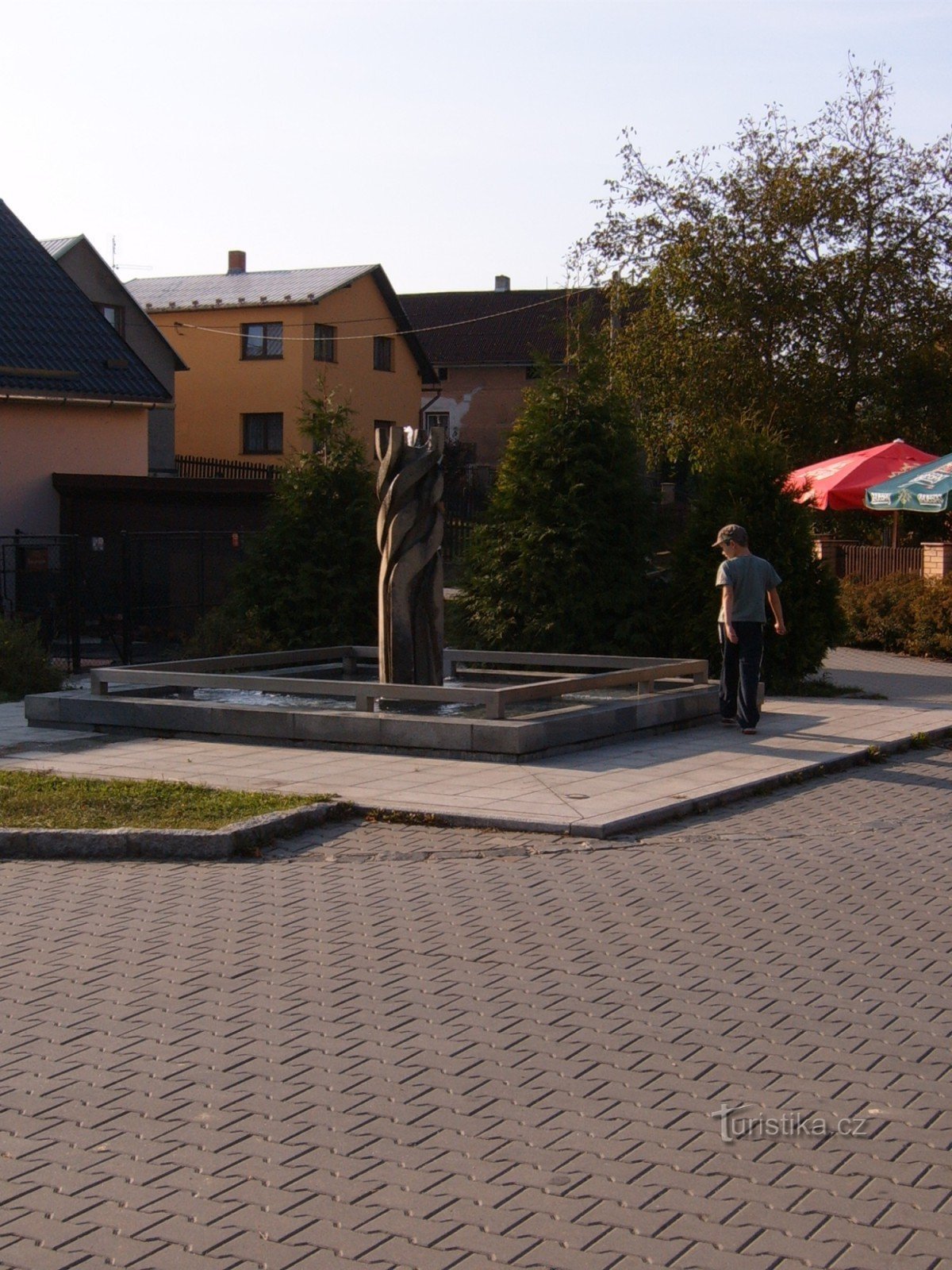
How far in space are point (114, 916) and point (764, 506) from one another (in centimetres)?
1174

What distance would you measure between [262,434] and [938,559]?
2765 centimetres

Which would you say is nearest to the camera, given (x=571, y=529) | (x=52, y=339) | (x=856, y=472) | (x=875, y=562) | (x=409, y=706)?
(x=409, y=706)

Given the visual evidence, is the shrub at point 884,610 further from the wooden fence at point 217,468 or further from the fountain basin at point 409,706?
the wooden fence at point 217,468

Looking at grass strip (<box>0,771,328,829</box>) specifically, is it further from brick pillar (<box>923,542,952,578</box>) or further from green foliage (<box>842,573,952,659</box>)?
brick pillar (<box>923,542,952,578</box>)

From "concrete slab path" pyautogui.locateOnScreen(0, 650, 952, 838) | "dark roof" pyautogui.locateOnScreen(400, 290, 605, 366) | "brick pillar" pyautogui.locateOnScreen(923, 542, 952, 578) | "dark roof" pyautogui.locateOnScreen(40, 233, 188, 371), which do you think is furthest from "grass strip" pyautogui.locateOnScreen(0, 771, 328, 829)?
"dark roof" pyautogui.locateOnScreen(400, 290, 605, 366)

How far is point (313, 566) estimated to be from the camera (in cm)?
1931

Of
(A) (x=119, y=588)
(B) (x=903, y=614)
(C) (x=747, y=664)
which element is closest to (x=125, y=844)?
(C) (x=747, y=664)

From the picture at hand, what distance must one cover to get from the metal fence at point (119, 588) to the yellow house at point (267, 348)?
2209 cm

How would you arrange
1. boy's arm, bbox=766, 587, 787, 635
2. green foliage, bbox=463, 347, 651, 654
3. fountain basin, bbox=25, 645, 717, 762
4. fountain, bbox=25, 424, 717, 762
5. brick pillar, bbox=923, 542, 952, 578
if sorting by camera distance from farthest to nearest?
brick pillar, bbox=923, 542, 952, 578 → green foliage, bbox=463, 347, 651, 654 → boy's arm, bbox=766, 587, 787, 635 → fountain, bbox=25, 424, 717, 762 → fountain basin, bbox=25, 645, 717, 762

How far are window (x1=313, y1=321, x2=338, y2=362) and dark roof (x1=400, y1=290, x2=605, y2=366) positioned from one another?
10.0 metres

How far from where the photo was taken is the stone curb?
29.6 ft

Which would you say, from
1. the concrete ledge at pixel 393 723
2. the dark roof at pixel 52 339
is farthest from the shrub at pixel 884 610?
the dark roof at pixel 52 339

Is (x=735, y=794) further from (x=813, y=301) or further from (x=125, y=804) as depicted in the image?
(x=813, y=301)

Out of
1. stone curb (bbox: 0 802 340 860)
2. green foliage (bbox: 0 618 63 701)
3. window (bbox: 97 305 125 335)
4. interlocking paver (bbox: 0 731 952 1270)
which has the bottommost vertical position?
interlocking paver (bbox: 0 731 952 1270)
